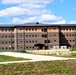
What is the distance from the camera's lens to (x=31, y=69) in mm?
15016

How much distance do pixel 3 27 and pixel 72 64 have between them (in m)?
88.7

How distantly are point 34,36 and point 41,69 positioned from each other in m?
86.8

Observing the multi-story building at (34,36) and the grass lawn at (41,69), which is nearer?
the grass lawn at (41,69)

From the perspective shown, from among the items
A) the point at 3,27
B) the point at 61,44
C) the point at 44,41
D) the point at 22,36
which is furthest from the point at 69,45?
the point at 3,27

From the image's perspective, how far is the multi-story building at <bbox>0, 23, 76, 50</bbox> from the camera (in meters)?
100

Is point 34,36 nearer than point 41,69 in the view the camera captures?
No

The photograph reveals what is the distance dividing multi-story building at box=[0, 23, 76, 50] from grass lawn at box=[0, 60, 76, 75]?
270 feet

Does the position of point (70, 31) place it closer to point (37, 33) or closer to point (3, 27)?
point (37, 33)

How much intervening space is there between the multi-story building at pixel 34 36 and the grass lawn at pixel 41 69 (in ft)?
270

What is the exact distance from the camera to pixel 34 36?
10175 centimetres

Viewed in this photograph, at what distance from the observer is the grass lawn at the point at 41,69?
14262 millimetres

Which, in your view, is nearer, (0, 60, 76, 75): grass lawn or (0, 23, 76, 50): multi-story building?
(0, 60, 76, 75): grass lawn

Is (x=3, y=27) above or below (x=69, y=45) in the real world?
above

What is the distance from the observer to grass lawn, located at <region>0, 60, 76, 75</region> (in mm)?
14262
